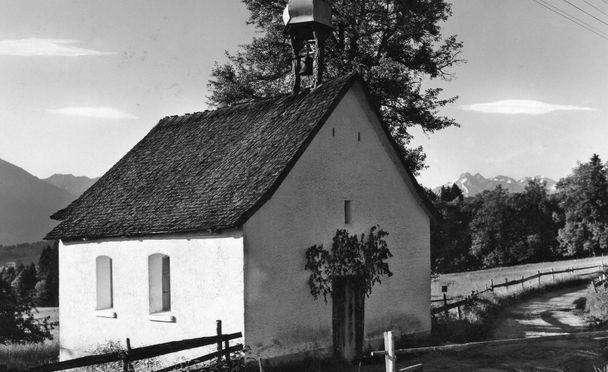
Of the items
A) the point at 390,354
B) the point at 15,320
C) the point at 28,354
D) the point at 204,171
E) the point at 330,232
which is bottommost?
the point at 28,354

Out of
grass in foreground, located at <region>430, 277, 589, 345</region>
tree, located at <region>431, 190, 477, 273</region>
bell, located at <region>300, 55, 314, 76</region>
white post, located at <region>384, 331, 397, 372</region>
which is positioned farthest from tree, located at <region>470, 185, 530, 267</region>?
white post, located at <region>384, 331, 397, 372</region>

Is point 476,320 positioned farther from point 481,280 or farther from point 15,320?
point 481,280

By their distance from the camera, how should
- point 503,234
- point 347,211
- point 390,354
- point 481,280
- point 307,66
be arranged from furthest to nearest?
point 503,234
point 481,280
point 307,66
point 347,211
point 390,354

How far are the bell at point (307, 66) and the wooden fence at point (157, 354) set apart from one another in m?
8.73

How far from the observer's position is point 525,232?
83.5m

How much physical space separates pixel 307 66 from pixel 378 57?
649 centimetres

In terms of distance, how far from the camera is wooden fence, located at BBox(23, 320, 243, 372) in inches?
461

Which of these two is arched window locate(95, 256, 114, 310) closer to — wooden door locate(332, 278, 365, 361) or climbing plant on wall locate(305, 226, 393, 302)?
climbing plant on wall locate(305, 226, 393, 302)

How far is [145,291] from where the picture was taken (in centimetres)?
1780

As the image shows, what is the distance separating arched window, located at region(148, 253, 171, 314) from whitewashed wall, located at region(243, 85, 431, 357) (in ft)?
11.4

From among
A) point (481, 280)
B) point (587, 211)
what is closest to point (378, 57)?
point (481, 280)

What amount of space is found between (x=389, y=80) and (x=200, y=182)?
963cm

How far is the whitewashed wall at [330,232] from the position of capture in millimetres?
15891

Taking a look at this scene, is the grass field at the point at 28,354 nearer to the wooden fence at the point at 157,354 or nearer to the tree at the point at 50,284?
the wooden fence at the point at 157,354
